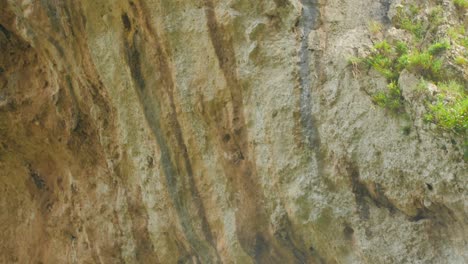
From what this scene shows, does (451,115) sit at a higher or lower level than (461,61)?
lower

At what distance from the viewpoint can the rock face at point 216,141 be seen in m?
4.88

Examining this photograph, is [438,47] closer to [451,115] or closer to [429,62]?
[429,62]

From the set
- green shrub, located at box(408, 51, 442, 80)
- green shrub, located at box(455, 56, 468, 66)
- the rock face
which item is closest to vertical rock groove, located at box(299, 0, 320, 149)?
the rock face

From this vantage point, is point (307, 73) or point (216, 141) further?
point (216, 141)

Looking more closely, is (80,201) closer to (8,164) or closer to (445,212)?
(8,164)

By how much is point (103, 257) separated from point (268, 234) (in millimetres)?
2922

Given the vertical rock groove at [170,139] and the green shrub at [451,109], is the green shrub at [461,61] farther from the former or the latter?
the vertical rock groove at [170,139]

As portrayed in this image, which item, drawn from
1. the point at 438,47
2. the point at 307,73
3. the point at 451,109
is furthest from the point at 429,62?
the point at 307,73

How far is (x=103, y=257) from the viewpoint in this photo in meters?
7.65

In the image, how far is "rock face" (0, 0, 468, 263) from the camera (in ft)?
16.0

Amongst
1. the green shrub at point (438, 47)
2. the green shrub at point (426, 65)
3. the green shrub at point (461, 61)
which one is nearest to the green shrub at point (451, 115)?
the green shrub at point (426, 65)

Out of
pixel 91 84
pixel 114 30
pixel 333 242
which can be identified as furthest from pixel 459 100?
pixel 91 84

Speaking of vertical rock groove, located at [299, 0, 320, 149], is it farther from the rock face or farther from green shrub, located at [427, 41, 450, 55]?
green shrub, located at [427, 41, 450, 55]

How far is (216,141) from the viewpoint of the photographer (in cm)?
630
